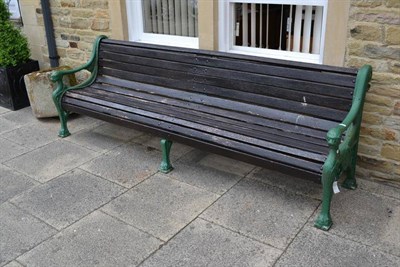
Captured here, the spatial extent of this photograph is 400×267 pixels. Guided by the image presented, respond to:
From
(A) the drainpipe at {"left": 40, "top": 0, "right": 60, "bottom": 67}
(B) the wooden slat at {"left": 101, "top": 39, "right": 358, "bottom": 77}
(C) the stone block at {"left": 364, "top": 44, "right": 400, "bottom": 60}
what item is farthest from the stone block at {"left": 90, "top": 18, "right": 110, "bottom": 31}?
(C) the stone block at {"left": 364, "top": 44, "right": 400, "bottom": 60}

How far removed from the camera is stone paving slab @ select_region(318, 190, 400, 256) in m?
2.72

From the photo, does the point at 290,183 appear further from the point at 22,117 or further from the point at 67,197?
the point at 22,117

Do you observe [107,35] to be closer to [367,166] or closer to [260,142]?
[260,142]

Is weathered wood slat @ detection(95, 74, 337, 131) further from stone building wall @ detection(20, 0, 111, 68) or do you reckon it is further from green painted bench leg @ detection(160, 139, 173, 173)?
stone building wall @ detection(20, 0, 111, 68)

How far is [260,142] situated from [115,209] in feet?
3.88

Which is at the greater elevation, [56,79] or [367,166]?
[56,79]

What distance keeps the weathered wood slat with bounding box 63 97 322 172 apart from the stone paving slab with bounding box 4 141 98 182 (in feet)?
1.47

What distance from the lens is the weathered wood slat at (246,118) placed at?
9.87 ft

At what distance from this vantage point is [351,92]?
294 centimetres

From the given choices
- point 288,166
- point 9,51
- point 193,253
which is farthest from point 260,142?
point 9,51

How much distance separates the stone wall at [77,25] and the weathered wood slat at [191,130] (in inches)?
41.2

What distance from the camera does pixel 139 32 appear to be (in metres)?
4.72

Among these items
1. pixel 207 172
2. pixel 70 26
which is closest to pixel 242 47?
pixel 207 172

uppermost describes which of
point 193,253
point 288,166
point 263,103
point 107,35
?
point 107,35
